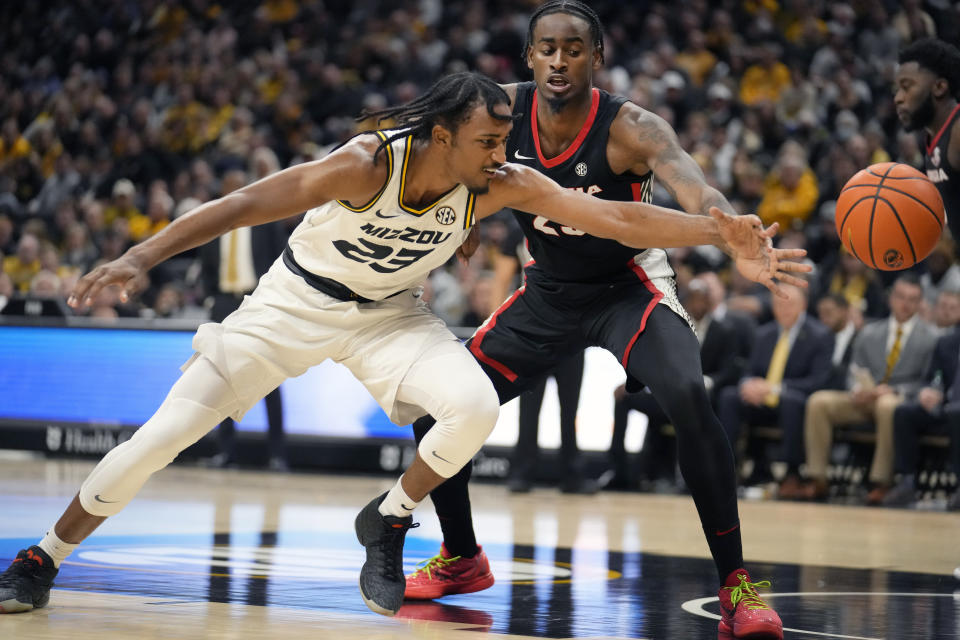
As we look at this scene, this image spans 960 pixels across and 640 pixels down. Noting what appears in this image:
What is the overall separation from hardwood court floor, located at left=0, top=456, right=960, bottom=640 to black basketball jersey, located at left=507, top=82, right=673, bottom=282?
3.72 ft

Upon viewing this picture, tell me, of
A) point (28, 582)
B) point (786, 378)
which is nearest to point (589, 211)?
point (28, 582)

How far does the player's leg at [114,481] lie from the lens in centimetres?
380

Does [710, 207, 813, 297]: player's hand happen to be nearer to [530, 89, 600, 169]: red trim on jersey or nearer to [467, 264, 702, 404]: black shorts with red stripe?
[467, 264, 702, 404]: black shorts with red stripe

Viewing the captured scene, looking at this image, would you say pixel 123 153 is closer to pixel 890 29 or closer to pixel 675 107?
pixel 675 107

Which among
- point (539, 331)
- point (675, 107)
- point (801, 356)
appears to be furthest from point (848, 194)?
point (675, 107)

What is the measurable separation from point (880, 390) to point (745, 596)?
5.57m

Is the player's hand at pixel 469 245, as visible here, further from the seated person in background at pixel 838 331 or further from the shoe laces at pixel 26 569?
the seated person in background at pixel 838 331

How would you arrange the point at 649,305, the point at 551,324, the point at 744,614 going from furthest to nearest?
the point at 551,324, the point at 649,305, the point at 744,614

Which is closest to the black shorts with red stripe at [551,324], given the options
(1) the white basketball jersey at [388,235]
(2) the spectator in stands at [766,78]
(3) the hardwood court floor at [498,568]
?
(1) the white basketball jersey at [388,235]

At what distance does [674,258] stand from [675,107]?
266 cm

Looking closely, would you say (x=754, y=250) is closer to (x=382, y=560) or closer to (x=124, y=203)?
(x=382, y=560)

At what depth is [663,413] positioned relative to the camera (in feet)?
31.1

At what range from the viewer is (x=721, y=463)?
3.97 m

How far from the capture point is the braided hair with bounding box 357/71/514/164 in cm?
397
